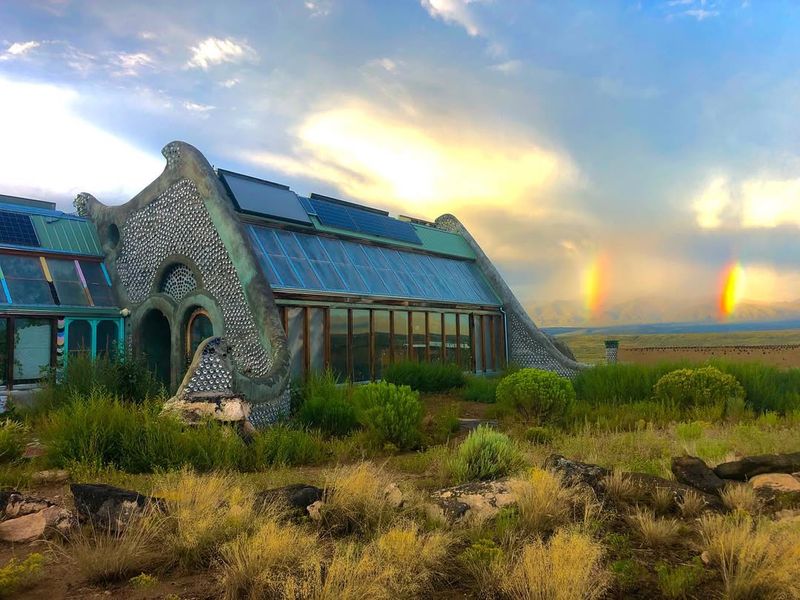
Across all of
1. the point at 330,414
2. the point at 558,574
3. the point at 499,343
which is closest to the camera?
the point at 558,574

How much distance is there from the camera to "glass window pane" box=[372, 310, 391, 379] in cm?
1895

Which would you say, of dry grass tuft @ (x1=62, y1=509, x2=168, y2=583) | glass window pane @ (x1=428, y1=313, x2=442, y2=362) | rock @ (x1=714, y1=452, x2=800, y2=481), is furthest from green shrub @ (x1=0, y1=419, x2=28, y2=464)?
glass window pane @ (x1=428, y1=313, x2=442, y2=362)

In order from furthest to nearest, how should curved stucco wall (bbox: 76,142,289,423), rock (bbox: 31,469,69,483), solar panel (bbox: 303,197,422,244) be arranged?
solar panel (bbox: 303,197,422,244) → curved stucco wall (bbox: 76,142,289,423) → rock (bbox: 31,469,69,483)

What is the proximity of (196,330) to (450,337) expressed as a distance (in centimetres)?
929

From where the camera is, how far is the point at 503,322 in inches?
965

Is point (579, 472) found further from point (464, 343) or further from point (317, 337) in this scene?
point (464, 343)

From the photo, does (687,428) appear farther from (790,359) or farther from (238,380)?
(790,359)

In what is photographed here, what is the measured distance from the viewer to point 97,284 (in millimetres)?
18375

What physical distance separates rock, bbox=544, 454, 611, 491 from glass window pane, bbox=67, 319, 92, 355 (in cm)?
1452

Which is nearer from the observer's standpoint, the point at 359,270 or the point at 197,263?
the point at 197,263

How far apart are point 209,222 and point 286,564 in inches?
522

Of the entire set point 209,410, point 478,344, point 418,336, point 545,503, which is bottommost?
point 545,503

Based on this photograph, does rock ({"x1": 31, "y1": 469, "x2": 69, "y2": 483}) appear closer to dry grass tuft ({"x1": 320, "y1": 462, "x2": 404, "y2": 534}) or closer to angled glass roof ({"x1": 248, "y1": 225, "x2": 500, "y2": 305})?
dry grass tuft ({"x1": 320, "y1": 462, "x2": 404, "y2": 534})

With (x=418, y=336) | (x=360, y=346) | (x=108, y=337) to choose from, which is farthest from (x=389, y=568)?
(x=108, y=337)
